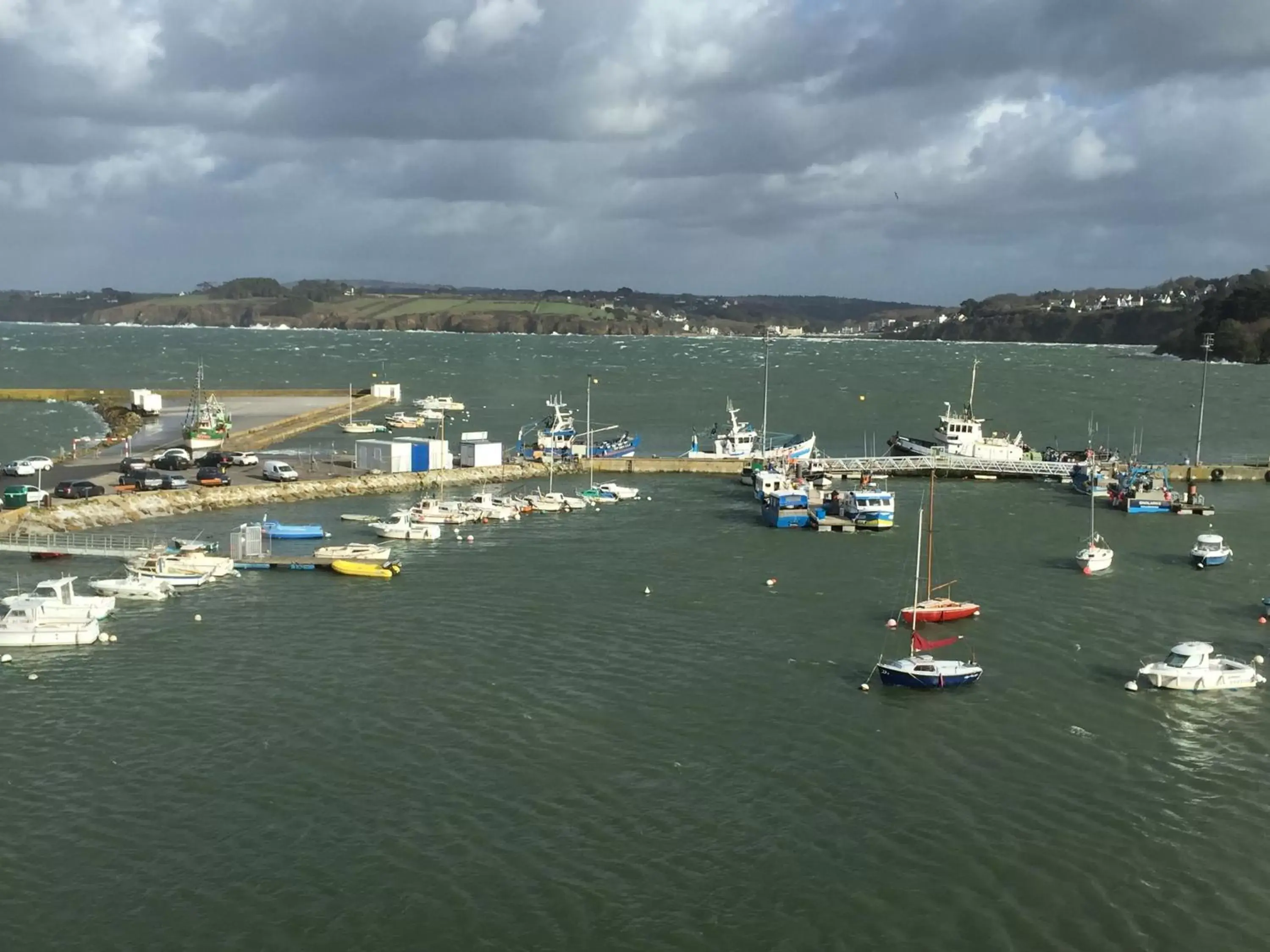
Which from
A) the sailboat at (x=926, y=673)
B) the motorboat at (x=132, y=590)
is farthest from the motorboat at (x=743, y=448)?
the sailboat at (x=926, y=673)

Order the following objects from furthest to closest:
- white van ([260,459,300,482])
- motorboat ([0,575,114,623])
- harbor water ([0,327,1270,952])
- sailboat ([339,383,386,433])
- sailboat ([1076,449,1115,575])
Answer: sailboat ([339,383,386,433]), white van ([260,459,300,482]), sailboat ([1076,449,1115,575]), motorboat ([0,575,114,623]), harbor water ([0,327,1270,952])

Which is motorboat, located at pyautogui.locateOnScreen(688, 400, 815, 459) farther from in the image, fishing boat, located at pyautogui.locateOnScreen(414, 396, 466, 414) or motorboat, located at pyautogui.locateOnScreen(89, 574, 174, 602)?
motorboat, located at pyautogui.locateOnScreen(89, 574, 174, 602)

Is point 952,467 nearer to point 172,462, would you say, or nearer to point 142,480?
point 172,462

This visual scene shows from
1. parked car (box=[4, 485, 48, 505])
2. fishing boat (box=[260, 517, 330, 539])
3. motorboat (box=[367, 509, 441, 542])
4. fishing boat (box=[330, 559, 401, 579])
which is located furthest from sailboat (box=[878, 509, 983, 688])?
parked car (box=[4, 485, 48, 505])

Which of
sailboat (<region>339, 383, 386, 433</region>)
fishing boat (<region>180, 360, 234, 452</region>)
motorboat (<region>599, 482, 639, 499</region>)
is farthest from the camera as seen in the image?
sailboat (<region>339, 383, 386, 433</region>)

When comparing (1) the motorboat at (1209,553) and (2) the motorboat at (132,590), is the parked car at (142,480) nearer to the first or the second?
(2) the motorboat at (132,590)

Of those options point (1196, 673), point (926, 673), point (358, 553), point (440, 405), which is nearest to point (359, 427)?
point (440, 405)
